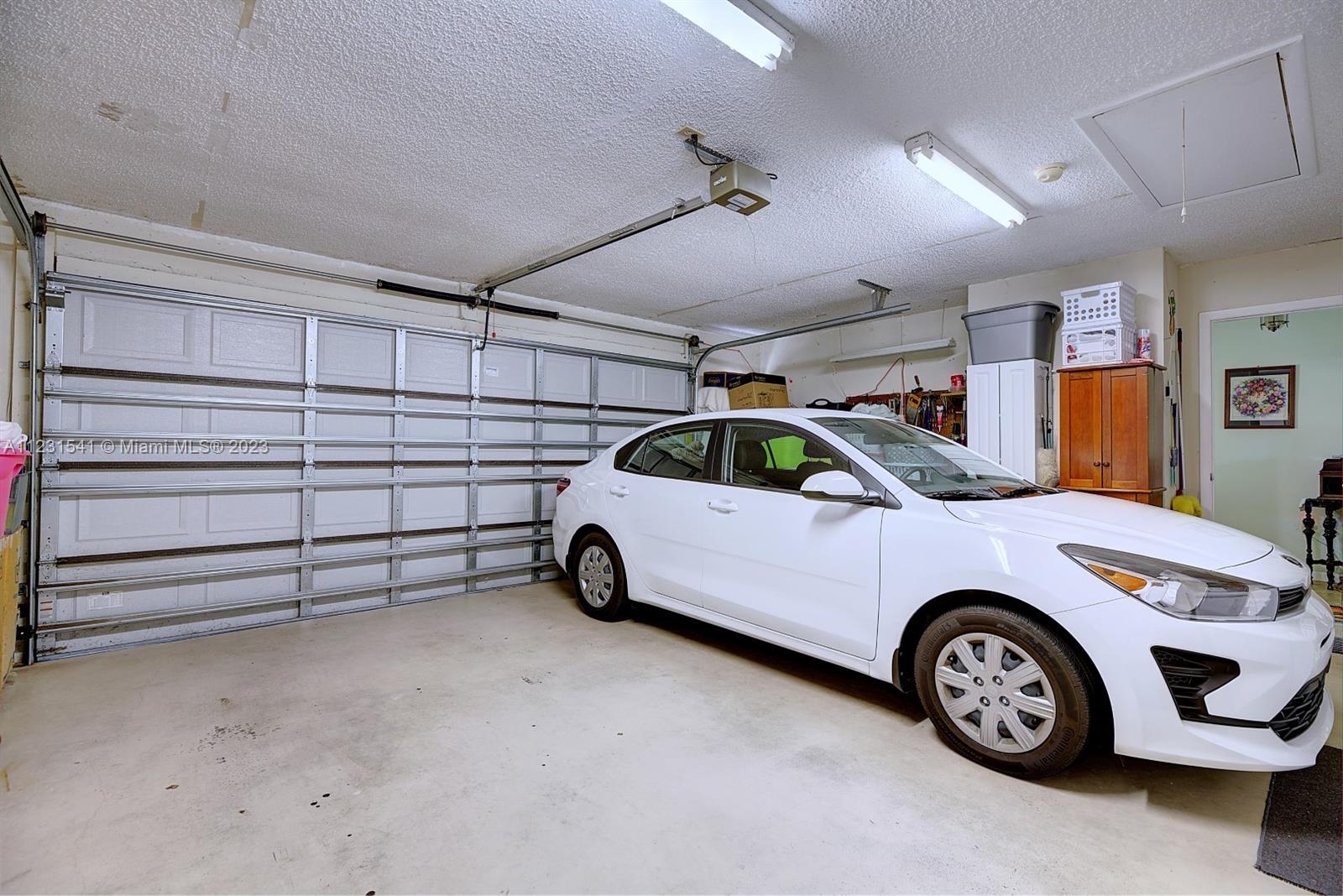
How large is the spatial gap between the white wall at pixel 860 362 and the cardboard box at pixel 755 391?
1.53ft

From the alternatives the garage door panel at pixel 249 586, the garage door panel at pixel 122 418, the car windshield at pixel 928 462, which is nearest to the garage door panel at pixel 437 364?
the garage door panel at pixel 122 418

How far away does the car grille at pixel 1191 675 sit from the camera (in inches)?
66.5

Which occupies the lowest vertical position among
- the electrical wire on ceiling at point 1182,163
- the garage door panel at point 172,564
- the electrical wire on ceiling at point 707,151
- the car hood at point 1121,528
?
the garage door panel at point 172,564

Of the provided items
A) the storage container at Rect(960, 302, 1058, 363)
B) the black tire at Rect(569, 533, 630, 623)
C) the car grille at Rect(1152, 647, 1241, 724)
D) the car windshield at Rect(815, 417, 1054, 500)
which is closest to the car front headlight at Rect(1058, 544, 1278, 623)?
the car grille at Rect(1152, 647, 1241, 724)

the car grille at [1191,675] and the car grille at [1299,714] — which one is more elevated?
the car grille at [1191,675]

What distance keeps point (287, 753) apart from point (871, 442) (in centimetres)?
281

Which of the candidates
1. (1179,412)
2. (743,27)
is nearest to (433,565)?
(743,27)

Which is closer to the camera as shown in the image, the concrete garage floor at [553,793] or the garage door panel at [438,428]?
the concrete garage floor at [553,793]

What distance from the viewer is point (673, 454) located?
3.54 m

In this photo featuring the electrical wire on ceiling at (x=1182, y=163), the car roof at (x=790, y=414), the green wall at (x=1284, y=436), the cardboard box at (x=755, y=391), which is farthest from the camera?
the cardboard box at (x=755, y=391)

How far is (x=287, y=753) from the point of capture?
7.14ft

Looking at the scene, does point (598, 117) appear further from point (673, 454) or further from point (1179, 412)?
point (1179, 412)

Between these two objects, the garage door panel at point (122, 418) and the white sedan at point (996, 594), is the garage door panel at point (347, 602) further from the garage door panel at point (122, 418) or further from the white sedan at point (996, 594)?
the white sedan at point (996, 594)

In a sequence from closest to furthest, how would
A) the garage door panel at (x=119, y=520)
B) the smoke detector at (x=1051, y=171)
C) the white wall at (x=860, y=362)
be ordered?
the smoke detector at (x=1051, y=171), the garage door panel at (x=119, y=520), the white wall at (x=860, y=362)
